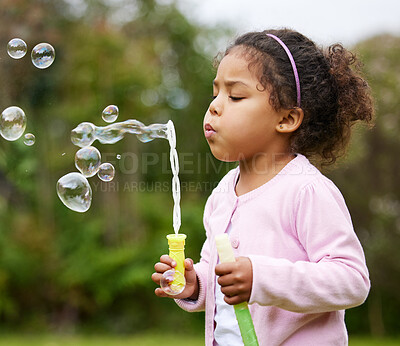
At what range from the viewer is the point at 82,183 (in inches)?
81.2

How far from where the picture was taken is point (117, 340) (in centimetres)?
625

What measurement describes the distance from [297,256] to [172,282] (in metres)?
0.37

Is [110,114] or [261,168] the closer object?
[261,168]

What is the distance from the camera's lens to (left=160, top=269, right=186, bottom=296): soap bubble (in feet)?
5.17

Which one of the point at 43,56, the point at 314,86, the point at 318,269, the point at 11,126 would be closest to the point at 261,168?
the point at 314,86

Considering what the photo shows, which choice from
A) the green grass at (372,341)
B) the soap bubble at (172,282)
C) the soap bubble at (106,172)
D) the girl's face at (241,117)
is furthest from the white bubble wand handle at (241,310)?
the green grass at (372,341)

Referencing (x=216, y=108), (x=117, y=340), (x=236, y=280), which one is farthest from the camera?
(x=117, y=340)

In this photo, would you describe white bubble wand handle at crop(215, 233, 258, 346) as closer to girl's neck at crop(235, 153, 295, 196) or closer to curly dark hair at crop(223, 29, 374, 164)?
girl's neck at crop(235, 153, 295, 196)

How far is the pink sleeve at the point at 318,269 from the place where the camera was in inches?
54.6

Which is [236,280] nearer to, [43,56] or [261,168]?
[261,168]

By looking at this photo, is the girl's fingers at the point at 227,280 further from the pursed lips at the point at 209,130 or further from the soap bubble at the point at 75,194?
the soap bubble at the point at 75,194

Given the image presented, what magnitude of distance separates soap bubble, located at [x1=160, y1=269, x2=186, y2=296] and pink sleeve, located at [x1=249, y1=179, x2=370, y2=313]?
289mm

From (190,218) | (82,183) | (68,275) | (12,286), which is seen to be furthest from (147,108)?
(82,183)

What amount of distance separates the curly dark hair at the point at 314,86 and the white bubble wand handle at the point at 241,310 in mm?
464
